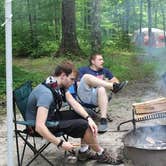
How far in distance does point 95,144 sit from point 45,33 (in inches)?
452

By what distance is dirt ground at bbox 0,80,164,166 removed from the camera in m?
4.01

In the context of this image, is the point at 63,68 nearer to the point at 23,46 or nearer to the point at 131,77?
the point at 131,77

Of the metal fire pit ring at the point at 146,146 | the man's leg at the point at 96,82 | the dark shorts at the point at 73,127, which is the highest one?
the man's leg at the point at 96,82

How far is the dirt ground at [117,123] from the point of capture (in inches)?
158

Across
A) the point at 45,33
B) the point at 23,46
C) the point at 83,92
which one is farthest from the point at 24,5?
the point at 83,92

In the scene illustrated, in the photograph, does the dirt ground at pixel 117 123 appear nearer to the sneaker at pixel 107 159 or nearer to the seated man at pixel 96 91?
the sneaker at pixel 107 159

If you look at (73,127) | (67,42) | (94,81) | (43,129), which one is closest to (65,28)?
(67,42)

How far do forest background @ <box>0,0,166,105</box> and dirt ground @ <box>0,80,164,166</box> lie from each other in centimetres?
93

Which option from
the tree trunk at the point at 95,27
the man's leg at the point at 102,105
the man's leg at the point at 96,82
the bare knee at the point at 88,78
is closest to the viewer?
the man's leg at the point at 102,105

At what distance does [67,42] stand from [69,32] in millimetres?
301

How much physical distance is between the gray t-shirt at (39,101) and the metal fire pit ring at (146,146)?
0.77 meters

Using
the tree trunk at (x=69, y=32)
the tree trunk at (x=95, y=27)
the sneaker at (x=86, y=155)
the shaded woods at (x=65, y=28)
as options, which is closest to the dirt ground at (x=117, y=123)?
the sneaker at (x=86, y=155)

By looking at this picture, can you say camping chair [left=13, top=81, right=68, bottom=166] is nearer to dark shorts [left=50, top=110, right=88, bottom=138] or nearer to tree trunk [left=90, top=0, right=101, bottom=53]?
dark shorts [left=50, top=110, right=88, bottom=138]

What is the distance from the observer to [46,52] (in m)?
12.3
